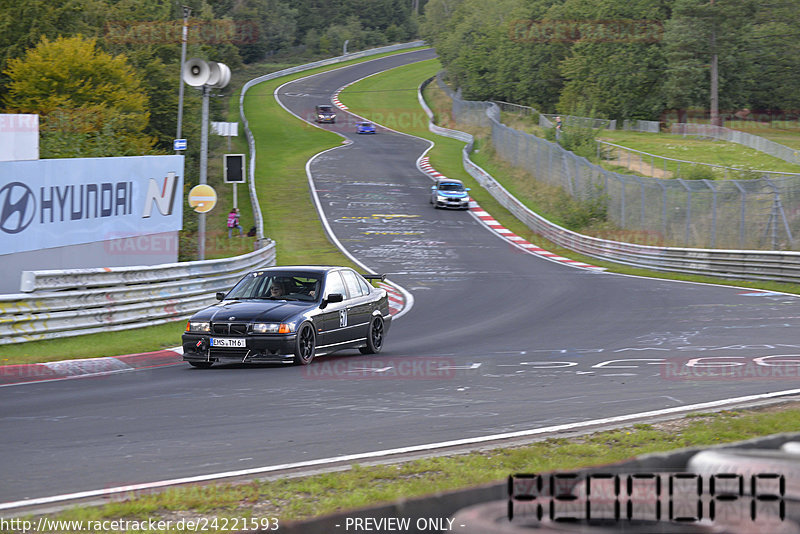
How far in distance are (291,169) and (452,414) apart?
49.0m

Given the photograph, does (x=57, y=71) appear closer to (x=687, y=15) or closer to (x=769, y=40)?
(x=687, y=15)

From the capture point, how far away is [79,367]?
1278 centimetres

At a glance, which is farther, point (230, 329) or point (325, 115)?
point (325, 115)

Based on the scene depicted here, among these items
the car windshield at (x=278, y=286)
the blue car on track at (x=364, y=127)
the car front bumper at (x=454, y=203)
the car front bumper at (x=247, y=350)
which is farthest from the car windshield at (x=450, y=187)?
the car front bumper at (x=247, y=350)

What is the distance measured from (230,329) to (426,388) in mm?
3152

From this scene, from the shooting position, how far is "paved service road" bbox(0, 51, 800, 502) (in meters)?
7.47

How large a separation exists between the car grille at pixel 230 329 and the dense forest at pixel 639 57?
6382 centimetres

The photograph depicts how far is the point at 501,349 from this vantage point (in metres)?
14.8

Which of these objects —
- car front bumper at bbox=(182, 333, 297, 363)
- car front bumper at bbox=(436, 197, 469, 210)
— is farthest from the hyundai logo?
car front bumper at bbox=(436, 197, 469, 210)

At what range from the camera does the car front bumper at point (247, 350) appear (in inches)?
492

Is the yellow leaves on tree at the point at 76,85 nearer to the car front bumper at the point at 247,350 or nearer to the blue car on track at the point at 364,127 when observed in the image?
the car front bumper at the point at 247,350

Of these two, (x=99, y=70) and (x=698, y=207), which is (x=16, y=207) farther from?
(x=99, y=70)

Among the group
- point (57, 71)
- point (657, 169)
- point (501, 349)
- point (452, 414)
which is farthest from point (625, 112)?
point (452, 414)

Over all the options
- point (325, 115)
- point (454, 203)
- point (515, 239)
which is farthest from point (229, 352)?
point (325, 115)
